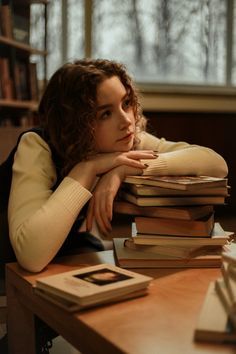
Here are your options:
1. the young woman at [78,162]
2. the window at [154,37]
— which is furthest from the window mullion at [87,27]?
the young woman at [78,162]

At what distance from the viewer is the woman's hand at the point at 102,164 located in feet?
3.60

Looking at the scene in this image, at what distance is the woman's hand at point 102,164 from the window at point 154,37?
9.05ft

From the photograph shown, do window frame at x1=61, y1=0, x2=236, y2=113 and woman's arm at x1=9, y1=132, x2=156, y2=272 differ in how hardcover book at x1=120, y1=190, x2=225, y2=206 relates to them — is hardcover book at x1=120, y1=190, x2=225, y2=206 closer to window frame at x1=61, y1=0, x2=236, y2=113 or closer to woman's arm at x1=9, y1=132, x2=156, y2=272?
woman's arm at x1=9, y1=132, x2=156, y2=272

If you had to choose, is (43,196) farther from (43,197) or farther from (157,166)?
(157,166)

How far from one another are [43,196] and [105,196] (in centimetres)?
14

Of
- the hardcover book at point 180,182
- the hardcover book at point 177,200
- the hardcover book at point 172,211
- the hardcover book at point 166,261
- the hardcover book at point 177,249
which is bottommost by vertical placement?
the hardcover book at point 166,261

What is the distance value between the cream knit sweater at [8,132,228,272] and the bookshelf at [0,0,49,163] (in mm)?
1835

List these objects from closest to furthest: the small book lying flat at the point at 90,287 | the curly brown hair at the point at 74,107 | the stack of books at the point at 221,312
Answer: the stack of books at the point at 221,312 < the small book lying flat at the point at 90,287 < the curly brown hair at the point at 74,107

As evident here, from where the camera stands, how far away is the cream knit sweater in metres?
0.98

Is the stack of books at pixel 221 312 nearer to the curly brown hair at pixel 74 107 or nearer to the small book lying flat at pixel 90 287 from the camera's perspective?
the small book lying flat at pixel 90 287

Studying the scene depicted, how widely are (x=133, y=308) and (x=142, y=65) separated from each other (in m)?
3.55

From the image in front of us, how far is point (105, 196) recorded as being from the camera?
108cm

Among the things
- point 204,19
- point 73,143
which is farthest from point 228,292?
point 204,19

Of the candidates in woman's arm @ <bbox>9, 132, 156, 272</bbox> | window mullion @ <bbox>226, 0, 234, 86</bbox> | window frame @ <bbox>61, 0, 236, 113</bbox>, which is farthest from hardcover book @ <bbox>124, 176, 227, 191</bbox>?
window mullion @ <bbox>226, 0, 234, 86</bbox>
